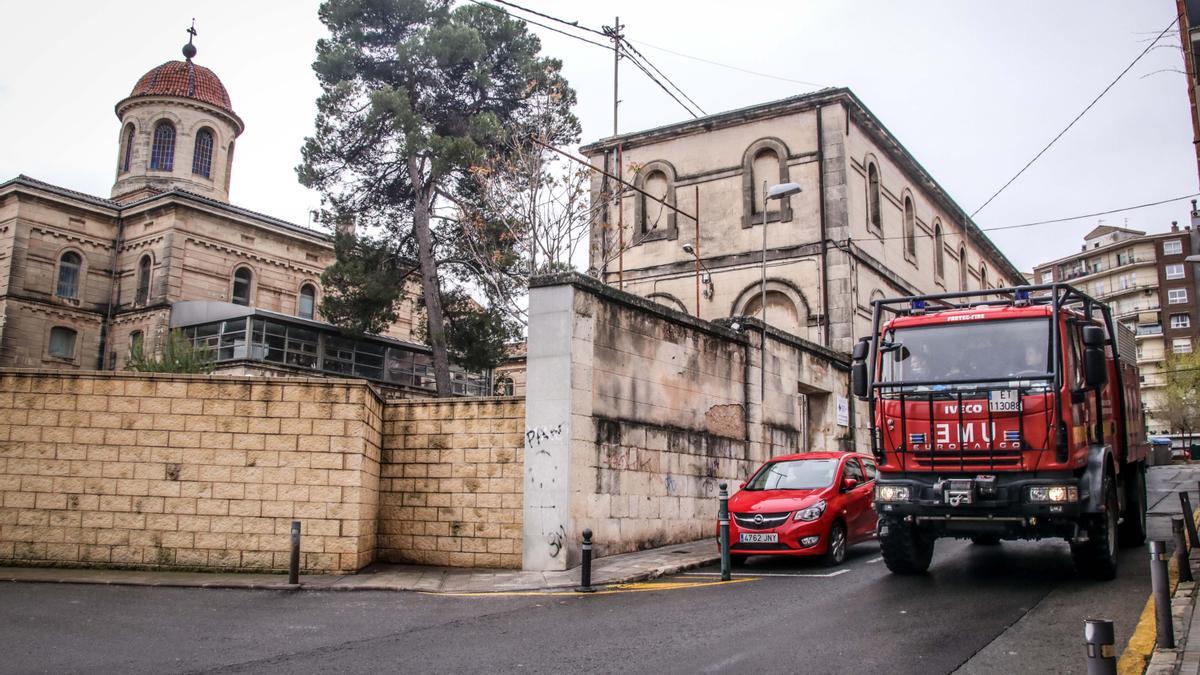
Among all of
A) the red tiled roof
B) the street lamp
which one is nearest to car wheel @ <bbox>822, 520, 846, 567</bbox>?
the street lamp

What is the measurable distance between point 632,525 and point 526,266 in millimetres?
12502

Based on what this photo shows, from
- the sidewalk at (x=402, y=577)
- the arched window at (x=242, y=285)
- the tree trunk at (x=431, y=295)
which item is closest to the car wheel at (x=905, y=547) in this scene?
the sidewalk at (x=402, y=577)

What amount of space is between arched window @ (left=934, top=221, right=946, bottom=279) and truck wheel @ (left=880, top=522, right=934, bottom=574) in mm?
28254

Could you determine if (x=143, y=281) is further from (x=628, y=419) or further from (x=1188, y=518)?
(x=1188, y=518)

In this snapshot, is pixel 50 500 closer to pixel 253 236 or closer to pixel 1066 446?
pixel 1066 446

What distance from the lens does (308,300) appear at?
5462cm

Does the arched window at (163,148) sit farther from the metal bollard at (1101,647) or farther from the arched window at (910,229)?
the metal bollard at (1101,647)

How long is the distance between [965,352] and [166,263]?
45.3m

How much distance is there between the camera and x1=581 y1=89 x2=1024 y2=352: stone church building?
28484 millimetres

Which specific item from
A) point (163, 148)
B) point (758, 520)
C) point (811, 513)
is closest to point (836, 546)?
point (811, 513)

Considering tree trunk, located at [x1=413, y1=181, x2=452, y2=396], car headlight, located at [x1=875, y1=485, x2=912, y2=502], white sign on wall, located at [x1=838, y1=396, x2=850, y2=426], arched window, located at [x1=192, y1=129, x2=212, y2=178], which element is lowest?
car headlight, located at [x1=875, y1=485, x2=912, y2=502]

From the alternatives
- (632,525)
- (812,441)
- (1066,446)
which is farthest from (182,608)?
(812,441)

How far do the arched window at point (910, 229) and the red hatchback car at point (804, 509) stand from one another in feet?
71.1

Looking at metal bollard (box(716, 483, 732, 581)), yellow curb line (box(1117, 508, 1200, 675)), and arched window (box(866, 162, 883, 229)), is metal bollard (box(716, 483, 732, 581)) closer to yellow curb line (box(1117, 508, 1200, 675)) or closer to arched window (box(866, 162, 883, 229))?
yellow curb line (box(1117, 508, 1200, 675))
